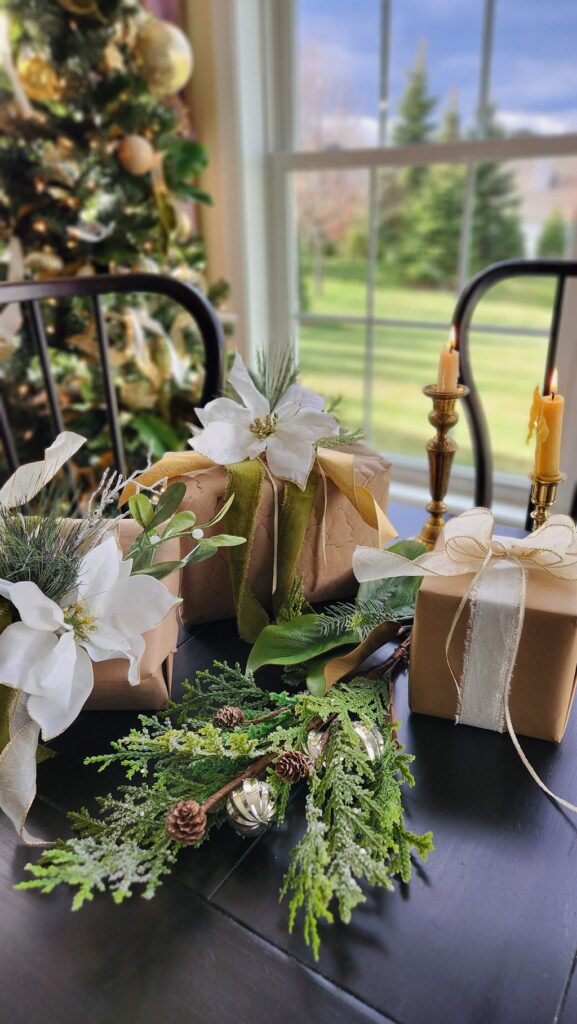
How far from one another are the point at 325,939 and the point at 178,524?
1.05 ft

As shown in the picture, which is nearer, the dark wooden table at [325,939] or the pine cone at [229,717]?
the dark wooden table at [325,939]

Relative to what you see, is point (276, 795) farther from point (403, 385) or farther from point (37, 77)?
point (403, 385)

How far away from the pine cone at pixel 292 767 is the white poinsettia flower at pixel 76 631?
0.13 m

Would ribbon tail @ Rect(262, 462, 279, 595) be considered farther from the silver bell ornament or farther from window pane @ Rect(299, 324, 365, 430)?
window pane @ Rect(299, 324, 365, 430)

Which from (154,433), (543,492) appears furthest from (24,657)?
(154,433)

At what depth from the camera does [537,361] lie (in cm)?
200

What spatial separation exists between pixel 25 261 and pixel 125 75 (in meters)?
0.51

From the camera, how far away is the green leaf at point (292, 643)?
60 centimetres

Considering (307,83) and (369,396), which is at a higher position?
(307,83)

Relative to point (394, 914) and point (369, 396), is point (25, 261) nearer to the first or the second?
point (369, 396)

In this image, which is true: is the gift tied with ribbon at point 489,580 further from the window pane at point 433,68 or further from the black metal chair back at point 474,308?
the window pane at point 433,68

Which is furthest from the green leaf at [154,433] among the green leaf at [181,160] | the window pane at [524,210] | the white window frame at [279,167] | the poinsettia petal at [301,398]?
the poinsettia petal at [301,398]

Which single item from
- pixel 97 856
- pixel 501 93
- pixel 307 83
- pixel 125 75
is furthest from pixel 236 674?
pixel 307 83

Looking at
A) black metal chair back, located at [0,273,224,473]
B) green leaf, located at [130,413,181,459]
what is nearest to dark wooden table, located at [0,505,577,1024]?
black metal chair back, located at [0,273,224,473]
